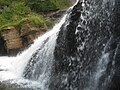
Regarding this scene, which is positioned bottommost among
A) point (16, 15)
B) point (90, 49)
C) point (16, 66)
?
point (16, 66)

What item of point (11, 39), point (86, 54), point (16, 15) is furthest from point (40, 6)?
point (86, 54)

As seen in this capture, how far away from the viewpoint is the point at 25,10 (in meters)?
24.3

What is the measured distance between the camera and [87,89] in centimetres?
1195

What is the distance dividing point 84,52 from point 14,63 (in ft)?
21.5

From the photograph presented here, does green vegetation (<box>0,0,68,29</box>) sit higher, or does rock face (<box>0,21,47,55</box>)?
green vegetation (<box>0,0,68,29</box>)

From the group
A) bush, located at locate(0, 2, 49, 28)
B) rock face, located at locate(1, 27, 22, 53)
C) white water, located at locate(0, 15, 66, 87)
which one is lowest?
white water, located at locate(0, 15, 66, 87)

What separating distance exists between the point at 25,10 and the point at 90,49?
41.2 ft

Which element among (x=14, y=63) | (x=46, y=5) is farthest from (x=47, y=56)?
(x=46, y=5)

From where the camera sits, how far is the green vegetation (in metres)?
21.8

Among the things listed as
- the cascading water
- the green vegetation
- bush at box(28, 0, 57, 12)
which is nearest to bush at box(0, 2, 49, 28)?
the green vegetation

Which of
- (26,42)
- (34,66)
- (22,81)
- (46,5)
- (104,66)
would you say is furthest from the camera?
(46,5)

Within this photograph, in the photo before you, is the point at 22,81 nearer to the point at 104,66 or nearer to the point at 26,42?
the point at 104,66

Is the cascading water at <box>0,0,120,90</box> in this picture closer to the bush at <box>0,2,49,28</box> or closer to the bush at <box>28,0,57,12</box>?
the bush at <box>0,2,49,28</box>

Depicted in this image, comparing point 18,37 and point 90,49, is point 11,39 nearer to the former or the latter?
point 18,37
